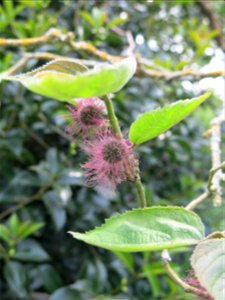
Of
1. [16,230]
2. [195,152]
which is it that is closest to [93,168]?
[16,230]

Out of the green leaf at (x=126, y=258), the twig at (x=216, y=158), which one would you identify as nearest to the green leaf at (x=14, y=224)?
the green leaf at (x=126, y=258)

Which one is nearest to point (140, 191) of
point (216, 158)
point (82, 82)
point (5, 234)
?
point (82, 82)

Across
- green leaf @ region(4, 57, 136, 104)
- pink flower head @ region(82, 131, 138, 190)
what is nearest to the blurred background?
pink flower head @ region(82, 131, 138, 190)

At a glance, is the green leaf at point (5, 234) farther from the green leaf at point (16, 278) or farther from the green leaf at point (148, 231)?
the green leaf at point (148, 231)

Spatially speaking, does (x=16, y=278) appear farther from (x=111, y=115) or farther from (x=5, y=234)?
(x=111, y=115)

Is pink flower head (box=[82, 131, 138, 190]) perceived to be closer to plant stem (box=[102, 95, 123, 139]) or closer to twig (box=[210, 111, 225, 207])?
plant stem (box=[102, 95, 123, 139])
